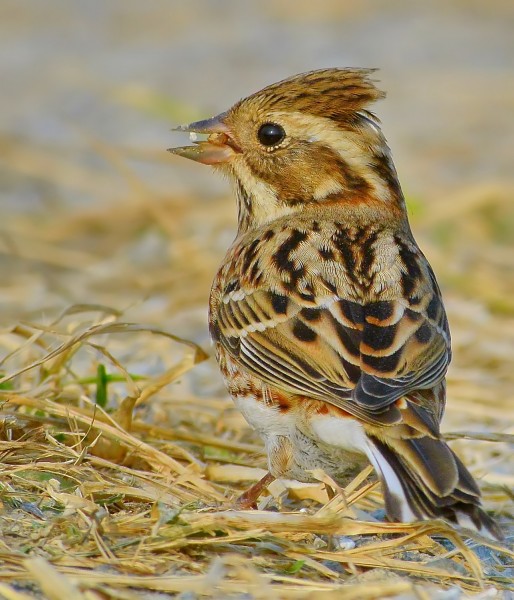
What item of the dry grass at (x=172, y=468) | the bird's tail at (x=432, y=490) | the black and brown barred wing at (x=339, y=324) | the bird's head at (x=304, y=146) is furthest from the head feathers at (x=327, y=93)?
the bird's tail at (x=432, y=490)

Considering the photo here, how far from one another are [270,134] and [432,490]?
7.56 feet

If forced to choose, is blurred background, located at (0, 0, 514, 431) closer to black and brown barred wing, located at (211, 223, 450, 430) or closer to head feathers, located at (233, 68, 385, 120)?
black and brown barred wing, located at (211, 223, 450, 430)

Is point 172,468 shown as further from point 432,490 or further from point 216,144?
point 216,144

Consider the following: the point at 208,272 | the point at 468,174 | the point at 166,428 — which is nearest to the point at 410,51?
the point at 468,174

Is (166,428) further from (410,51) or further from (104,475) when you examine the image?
(410,51)

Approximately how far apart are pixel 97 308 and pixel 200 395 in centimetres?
162

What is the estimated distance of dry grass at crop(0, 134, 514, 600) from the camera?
152 inches

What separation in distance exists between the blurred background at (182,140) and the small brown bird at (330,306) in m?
0.80

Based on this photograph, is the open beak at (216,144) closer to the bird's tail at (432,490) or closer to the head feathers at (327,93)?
the head feathers at (327,93)

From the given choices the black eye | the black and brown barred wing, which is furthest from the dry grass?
the black eye

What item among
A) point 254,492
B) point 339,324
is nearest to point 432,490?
point 339,324

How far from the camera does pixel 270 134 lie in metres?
5.80

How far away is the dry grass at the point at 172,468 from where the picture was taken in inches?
152

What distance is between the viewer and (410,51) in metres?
15.8
